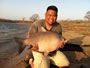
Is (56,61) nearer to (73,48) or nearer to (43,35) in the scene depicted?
(43,35)

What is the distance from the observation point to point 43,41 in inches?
103

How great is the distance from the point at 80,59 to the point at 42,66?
1626 millimetres

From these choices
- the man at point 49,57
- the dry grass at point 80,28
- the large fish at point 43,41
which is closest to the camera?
the large fish at point 43,41

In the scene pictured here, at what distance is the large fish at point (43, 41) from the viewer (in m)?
2.60

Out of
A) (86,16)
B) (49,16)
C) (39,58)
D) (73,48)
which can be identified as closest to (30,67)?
(39,58)

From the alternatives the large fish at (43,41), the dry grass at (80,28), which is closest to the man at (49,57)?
the large fish at (43,41)

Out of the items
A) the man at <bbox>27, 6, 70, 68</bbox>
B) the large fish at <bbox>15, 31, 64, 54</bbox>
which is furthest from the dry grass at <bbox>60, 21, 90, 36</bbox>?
the large fish at <bbox>15, 31, 64, 54</bbox>

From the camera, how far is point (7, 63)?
372 centimetres

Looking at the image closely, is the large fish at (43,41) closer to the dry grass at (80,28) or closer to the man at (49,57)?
the man at (49,57)

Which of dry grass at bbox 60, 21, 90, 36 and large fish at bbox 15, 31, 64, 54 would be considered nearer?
large fish at bbox 15, 31, 64, 54

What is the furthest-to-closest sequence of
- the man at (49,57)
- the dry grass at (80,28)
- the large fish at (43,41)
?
the dry grass at (80,28), the man at (49,57), the large fish at (43,41)

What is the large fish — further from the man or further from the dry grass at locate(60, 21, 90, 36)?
the dry grass at locate(60, 21, 90, 36)

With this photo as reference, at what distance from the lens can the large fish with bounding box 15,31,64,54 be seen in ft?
8.52

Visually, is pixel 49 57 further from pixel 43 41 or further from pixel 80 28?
pixel 80 28
